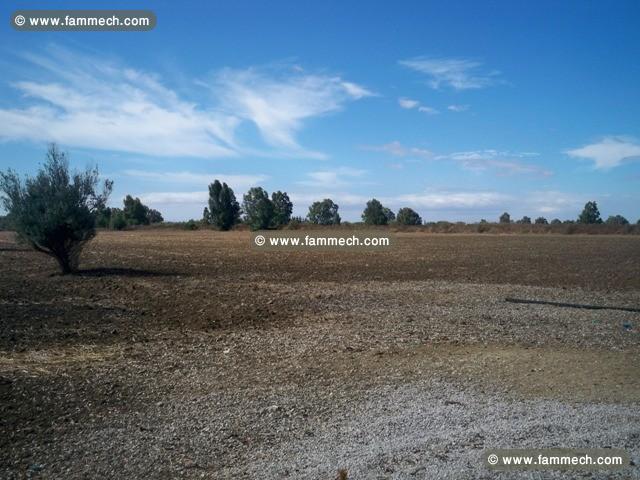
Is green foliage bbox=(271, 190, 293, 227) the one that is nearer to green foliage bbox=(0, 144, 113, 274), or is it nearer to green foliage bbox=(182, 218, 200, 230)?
green foliage bbox=(182, 218, 200, 230)

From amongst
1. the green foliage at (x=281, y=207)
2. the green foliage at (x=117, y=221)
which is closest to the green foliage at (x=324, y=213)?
the green foliage at (x=281, y=207)

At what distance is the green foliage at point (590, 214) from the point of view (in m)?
104

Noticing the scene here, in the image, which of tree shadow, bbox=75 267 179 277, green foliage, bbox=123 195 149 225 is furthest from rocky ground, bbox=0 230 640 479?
green foliage, bbox=123 195 149 225

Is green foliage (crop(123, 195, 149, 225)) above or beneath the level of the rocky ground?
above

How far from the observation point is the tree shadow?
21234 mm

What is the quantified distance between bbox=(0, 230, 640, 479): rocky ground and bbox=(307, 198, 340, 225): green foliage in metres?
103

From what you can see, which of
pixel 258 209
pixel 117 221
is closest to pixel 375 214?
pixel 258 209

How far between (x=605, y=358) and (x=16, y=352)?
32.3 ft

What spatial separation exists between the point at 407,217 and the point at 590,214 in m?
36.8

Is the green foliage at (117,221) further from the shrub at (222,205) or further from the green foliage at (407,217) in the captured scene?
the green foliage at (407,217)

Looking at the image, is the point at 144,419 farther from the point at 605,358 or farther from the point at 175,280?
the point at 175,280

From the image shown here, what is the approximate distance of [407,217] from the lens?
384ft

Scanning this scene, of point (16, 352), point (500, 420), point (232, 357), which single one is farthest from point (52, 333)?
point (500, 420)

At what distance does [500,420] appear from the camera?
5.73 m
